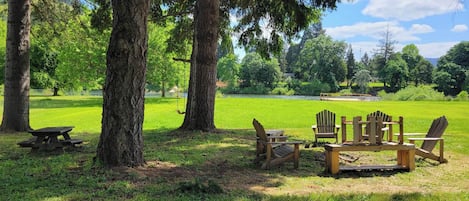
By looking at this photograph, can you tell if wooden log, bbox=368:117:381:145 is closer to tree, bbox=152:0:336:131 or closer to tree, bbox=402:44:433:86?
tree, bbox=152:0:336:131

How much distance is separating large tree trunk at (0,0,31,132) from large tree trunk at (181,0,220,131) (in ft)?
17.6

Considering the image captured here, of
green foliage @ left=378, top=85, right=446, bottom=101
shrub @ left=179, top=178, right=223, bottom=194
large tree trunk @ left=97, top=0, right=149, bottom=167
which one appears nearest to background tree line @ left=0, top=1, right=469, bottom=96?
large tree trunk @ left=97, top=0, right=149, bottom=167

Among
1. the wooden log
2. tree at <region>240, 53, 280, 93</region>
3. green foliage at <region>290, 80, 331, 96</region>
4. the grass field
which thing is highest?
tree at <region>240, 53, 280, 93</region>

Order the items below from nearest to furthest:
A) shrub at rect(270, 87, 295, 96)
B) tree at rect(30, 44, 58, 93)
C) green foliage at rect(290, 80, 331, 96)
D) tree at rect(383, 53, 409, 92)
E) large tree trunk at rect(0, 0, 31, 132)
Answer: large tree trunk at rect(0, 0, 31, 132) < tree at rect(30, 44, 58, 93) < tree at rect(383, 53, 409, 92) < shrub at rect(270, 87, 295, 96) < green foliage at rect(290, 80, 331, 96)

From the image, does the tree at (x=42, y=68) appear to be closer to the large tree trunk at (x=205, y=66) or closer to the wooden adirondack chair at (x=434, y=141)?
the large tree trunk at (x=205, y=66)

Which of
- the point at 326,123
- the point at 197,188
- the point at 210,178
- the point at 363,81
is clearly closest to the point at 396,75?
the point at 363,81

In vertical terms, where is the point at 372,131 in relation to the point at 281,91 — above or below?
below

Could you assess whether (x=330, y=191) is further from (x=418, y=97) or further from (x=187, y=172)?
(x=418, y=97)

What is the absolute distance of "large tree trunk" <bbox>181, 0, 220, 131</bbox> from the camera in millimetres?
12523

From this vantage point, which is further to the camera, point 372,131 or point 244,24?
point 244,24

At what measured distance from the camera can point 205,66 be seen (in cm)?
1261

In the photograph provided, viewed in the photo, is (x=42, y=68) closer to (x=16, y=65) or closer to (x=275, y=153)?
(x=16, y=65)

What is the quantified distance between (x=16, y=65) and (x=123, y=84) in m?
7.75

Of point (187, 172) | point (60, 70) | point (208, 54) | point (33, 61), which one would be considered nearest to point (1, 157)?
point (187, 172)
